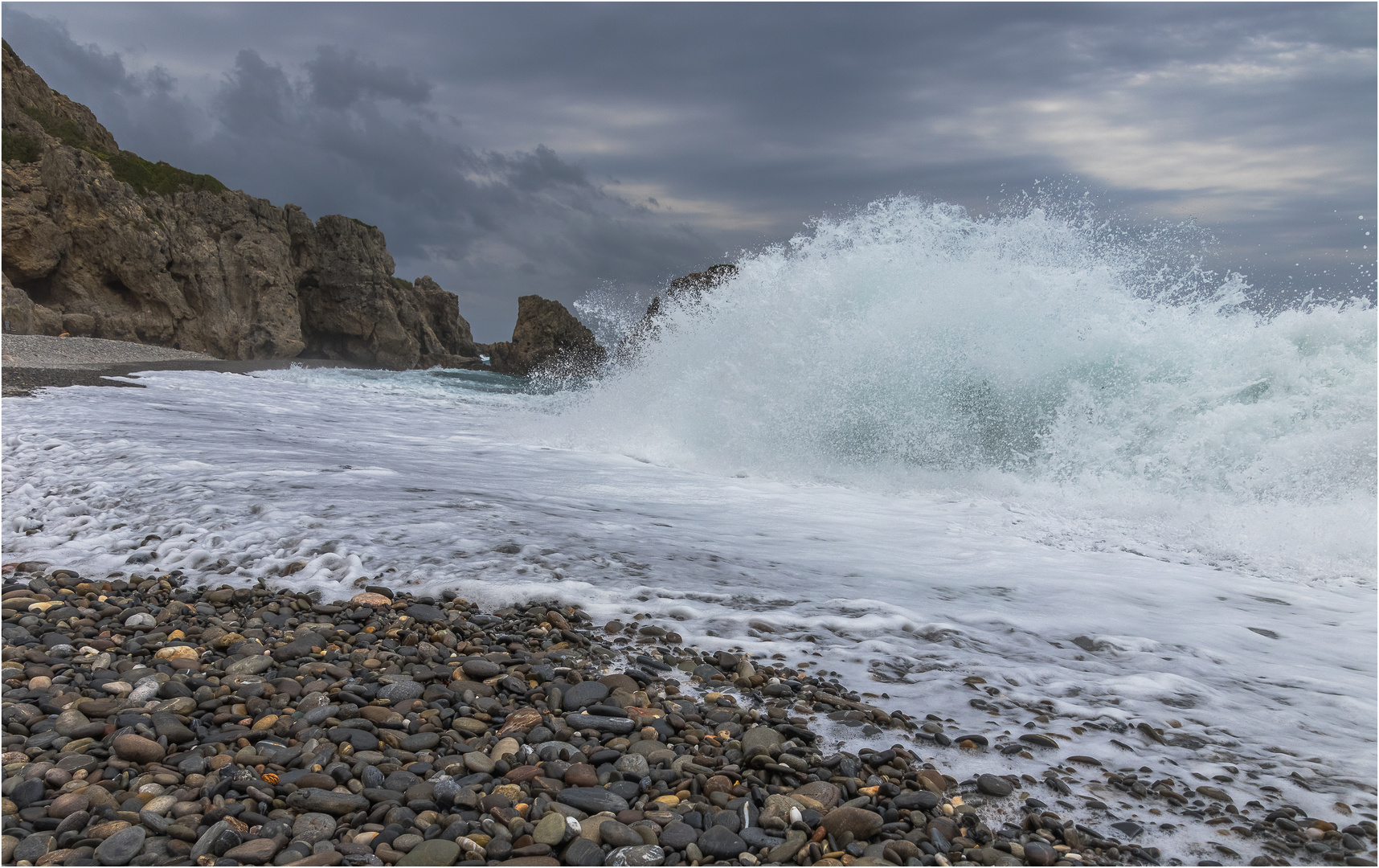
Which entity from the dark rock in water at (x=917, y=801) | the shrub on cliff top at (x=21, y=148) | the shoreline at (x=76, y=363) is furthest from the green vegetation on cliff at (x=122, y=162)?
the dark rock in water at (x=917, y=801)

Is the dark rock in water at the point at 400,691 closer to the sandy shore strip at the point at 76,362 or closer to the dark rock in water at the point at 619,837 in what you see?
the dark rock in water at the point at 619,837

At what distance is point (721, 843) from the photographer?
186 centimetres

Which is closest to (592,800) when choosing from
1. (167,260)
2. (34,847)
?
(34,847)

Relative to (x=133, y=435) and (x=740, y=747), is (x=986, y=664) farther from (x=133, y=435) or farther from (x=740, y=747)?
(x=133, y=435)

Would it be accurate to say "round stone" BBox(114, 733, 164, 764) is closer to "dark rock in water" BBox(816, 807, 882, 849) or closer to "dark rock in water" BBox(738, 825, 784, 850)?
"dark rock in water" BBox(738, 825, 784, 850)

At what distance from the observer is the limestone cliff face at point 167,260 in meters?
28.8

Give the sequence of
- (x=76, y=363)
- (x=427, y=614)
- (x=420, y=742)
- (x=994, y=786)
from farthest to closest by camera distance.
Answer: (x=76, y=363) < (x=427, y=614) < (x=420, y=742) < (x=994, y=786)

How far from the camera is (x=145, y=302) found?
1282 inches

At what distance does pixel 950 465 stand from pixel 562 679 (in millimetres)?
6304

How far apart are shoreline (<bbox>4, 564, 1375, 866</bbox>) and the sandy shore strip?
10.3 metres

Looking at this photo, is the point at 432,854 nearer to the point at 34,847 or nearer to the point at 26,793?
the point at 34,847

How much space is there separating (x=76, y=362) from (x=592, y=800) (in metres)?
23.0

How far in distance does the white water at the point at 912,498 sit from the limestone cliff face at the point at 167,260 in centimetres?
2527

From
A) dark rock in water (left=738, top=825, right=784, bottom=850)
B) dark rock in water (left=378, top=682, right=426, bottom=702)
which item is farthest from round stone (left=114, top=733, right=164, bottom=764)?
dark rock in water (left=738, top=825, right=784, bottom=850)
